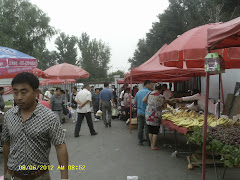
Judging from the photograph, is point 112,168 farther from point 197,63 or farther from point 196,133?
point 197,63

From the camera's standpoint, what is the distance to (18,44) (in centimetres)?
2927

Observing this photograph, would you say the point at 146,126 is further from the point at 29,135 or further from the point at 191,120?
the point at 29,135

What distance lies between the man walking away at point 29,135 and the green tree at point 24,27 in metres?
26.3

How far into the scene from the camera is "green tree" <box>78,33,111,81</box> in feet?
212

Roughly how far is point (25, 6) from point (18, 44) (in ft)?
14.5

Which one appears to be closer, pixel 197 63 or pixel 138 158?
pixel 138 158

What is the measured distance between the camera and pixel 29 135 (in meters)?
2.41

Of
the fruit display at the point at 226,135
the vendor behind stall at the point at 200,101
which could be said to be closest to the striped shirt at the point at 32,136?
the fruit display at the point at 226,135

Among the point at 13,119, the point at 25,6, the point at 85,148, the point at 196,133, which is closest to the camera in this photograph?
the point at 13,119

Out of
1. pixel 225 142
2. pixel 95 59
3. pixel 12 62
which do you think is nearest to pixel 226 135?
pixel 225 142

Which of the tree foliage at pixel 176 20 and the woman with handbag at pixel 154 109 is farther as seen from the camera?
the tree foliage at pixel 176 20

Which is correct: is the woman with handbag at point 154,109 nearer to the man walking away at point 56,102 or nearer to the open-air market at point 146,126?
the open-air market at point 146,126

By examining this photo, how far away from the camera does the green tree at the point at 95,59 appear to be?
64688mm

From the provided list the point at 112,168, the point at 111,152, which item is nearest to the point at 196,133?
the point at 112,168
